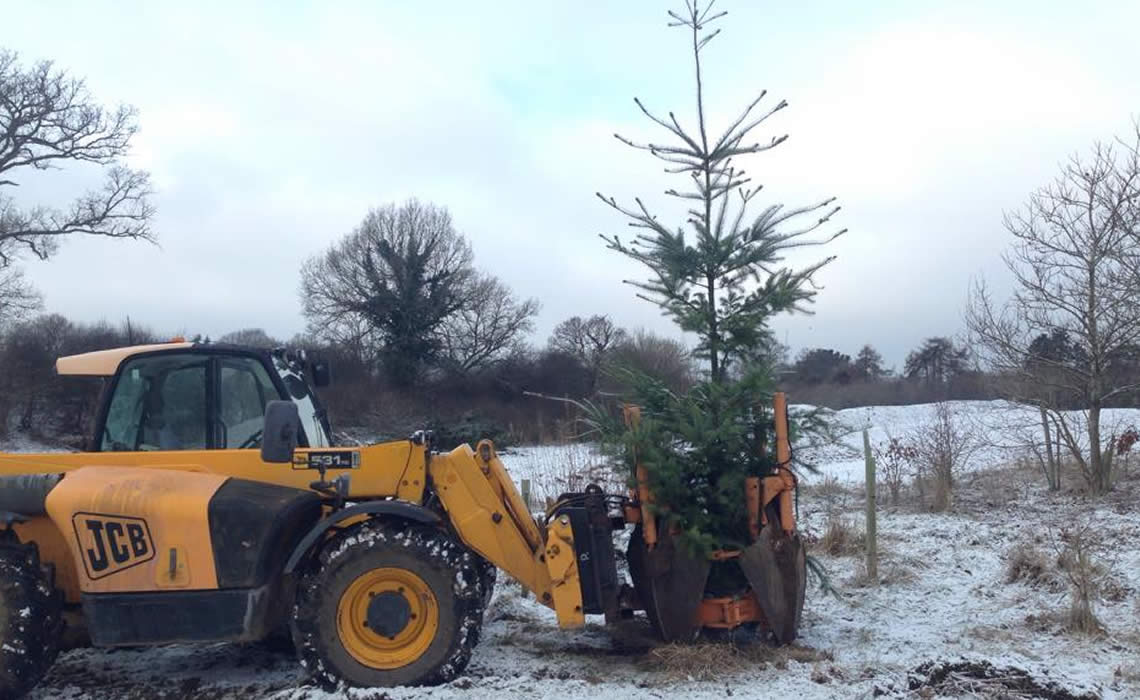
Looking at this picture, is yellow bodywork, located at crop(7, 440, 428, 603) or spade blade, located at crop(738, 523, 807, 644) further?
spade blade, located at crop(738, 523, 807, 644)

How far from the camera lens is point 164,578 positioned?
6215mm

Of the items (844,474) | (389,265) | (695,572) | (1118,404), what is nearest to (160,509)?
(695,572)

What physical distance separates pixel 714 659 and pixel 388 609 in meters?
2.04

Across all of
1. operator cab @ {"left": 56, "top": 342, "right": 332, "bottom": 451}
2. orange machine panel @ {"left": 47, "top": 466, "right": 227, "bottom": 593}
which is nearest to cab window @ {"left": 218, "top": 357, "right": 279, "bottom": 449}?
operator cab @ {"left": 56, "top": 342, "right": 332, "bottom": 451}

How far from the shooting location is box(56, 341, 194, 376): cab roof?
689 cm

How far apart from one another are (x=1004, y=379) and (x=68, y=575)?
41.5 feet

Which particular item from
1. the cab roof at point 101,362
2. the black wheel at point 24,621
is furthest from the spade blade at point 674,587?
the black wheel at point 24,621

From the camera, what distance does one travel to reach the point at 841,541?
10.6 metres

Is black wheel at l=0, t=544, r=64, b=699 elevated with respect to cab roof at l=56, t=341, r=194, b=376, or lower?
lower

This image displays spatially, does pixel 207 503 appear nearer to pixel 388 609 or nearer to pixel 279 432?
pixel 279 432

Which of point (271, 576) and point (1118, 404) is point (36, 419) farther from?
point (1118, 404)

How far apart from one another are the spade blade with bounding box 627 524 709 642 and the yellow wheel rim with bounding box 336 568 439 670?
4.95ft

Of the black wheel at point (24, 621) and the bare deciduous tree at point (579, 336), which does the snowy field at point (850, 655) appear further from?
the bare deciduous tree at point (579, 336)

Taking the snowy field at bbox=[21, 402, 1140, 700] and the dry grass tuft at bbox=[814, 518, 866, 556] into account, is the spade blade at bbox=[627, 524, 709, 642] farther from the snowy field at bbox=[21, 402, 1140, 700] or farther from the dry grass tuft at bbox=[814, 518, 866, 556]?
the dry grass tuft at bbox=[814, 518, 866, 556]
